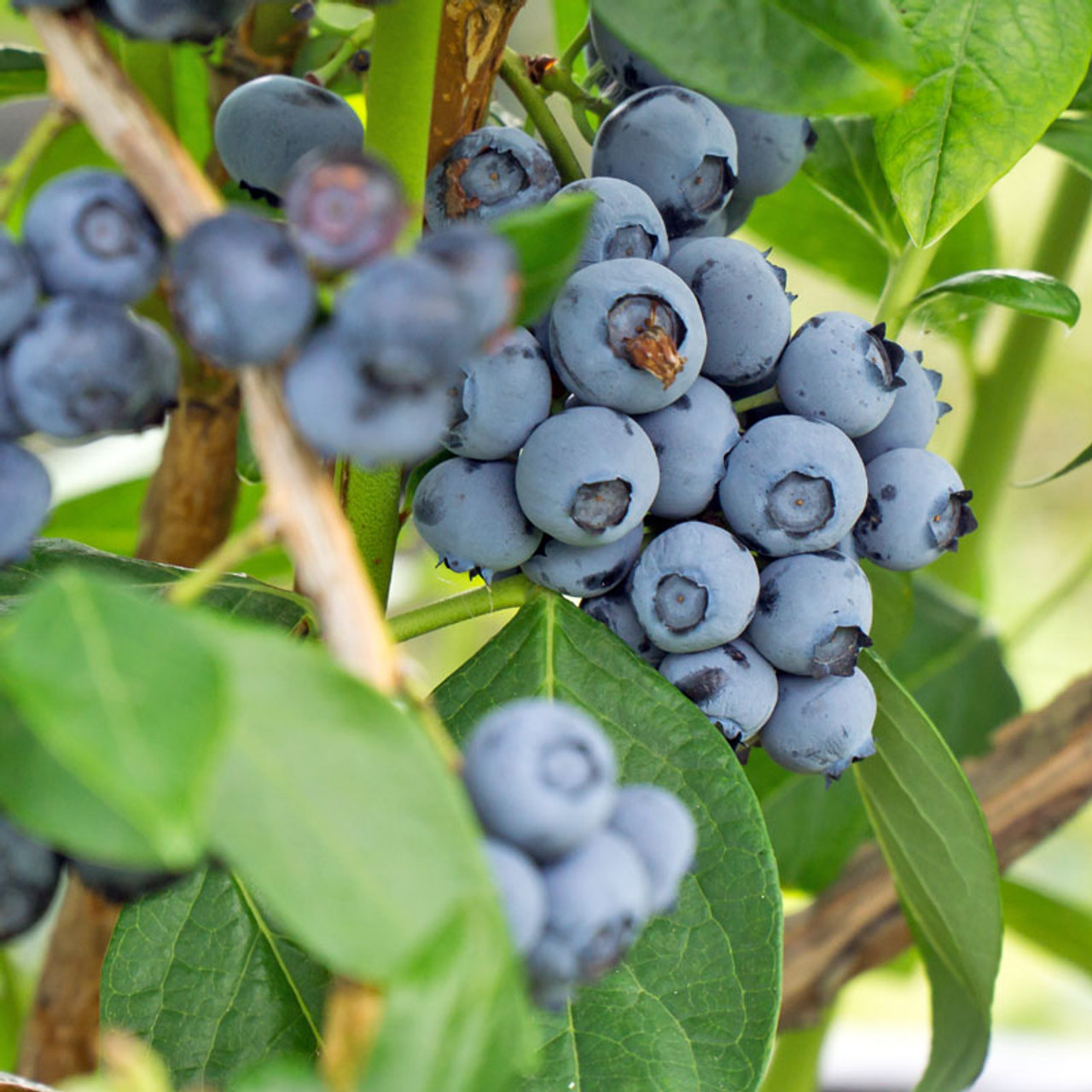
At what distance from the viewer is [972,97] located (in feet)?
1.80

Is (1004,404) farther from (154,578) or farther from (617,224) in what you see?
(154,578)

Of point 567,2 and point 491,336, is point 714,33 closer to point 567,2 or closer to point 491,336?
point 491,336

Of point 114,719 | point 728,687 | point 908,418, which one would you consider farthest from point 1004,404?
point 114,719

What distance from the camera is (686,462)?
0.54 m

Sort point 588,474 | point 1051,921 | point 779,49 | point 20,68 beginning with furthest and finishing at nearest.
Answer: point 1051,921
point 20,68
point 588,474
point 779,49

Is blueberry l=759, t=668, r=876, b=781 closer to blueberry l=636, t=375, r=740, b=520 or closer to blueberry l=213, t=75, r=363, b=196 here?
blueberry l=636, t=375, r=740, b=520

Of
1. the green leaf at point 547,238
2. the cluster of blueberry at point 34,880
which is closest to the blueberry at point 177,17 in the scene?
the green leaf at point 547,238

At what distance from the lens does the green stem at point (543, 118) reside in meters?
0.58

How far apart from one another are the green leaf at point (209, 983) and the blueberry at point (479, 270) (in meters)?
0.33

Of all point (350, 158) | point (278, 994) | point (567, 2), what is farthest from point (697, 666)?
point (567, 2)

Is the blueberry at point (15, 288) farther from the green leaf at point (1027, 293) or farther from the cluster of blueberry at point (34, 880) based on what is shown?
the green leaf at point (1027, 293)

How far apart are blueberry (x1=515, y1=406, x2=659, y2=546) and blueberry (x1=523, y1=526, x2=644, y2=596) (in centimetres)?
3

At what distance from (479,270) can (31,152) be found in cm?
13

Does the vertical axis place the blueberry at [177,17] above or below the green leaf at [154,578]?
above
